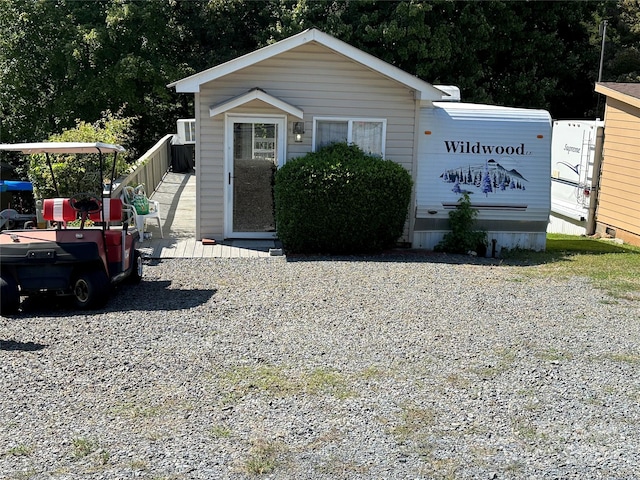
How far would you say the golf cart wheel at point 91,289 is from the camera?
8.13 meters

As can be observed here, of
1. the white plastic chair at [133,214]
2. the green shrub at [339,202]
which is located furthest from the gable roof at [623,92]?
the white plastic chair at [133,214]

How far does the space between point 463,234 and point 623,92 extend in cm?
530

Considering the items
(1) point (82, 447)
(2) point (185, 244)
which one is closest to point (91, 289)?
(1) point (82, 447)

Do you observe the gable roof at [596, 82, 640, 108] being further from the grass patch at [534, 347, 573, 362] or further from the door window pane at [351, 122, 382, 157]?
the grass patch at [534, 347, 573, 362]

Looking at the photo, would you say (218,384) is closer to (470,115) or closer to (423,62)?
(470,115)

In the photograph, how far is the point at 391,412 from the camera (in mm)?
5531

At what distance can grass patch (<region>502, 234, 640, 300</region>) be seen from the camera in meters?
10.2

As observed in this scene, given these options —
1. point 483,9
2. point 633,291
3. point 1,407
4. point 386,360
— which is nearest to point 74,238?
point 1,407

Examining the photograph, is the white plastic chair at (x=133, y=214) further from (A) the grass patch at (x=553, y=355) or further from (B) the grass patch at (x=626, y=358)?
(B) the grass patch at (x=626, y=358)

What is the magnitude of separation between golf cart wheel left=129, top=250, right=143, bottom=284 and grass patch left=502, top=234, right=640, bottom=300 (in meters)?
5.71

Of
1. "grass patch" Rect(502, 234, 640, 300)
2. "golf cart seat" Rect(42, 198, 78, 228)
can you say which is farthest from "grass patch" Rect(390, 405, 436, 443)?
"grass patch" Rect(502, 234, 640, 300)

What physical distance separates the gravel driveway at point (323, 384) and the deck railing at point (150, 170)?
13.1ft

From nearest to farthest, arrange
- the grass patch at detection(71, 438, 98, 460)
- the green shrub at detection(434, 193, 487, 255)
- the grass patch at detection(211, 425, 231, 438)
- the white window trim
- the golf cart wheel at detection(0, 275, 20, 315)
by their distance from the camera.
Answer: the grass patch at detection(71, 438, 98, 460) < the grass patch at detection(211, 425, 231, 438) < the golf cart wheel at detection(0, 275, 20, 315) < the white window trim < the green shrub at detection(434, 193, 487, 255)

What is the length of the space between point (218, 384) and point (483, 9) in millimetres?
20691
